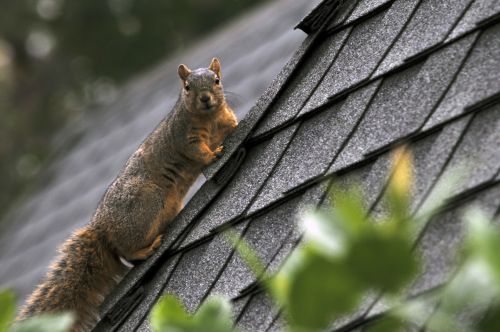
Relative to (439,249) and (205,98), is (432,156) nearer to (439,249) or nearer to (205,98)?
(439,249)

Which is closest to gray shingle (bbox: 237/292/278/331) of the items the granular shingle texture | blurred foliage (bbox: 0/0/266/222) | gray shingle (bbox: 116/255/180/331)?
the granular shingle texture

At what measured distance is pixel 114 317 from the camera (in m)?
2.59

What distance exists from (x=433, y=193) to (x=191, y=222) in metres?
0.98

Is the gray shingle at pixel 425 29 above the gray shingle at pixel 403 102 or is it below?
above

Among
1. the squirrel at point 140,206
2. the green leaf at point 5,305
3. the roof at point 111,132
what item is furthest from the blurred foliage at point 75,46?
the green leaf at point 5,305

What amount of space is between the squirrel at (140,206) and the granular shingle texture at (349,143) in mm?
455

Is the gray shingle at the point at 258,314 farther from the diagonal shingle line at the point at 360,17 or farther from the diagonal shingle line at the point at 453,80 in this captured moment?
the diagonal shingle line at the point at 360,17

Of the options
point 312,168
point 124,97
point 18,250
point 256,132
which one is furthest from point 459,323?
point 124,97

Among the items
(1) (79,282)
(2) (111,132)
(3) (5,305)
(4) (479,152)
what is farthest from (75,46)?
(3) (5,305)

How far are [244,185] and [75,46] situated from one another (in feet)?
43.1

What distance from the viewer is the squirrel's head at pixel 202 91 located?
3.86 m

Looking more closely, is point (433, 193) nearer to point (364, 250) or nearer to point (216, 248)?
point (364, 250)

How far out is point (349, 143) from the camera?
6.97 feet

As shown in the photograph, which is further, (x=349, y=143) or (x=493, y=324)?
(x=349, y=143)
